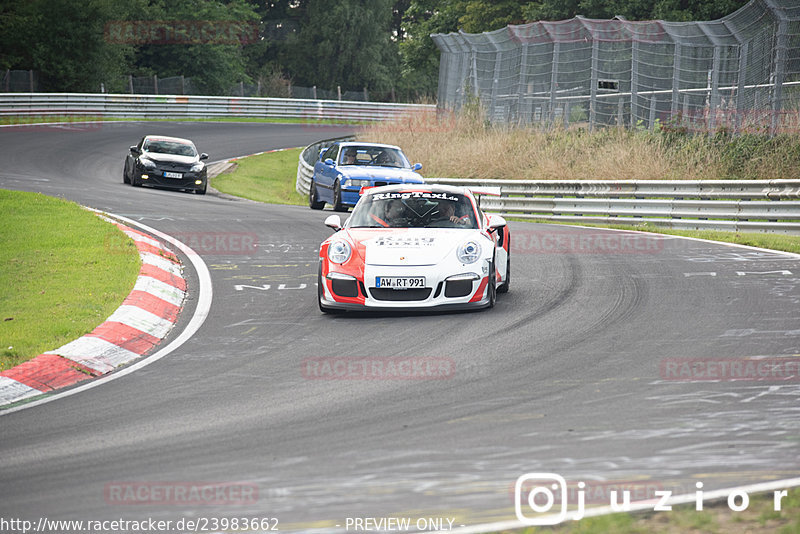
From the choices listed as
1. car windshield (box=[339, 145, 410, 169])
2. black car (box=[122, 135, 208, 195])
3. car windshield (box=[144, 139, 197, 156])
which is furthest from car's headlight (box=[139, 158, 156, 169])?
car windshield (box=[339, 145, 410, 169])

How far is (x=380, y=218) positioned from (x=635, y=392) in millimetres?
4934

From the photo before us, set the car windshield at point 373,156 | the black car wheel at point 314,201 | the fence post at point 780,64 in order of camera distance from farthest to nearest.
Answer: the black car wheel at point 314,201
the car windshield at point 373,156
the fence post at point 780,64

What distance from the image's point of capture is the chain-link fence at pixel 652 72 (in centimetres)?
1925

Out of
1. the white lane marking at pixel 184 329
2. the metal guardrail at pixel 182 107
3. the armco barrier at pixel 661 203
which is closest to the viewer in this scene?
the white lane marking at pixel 184 329

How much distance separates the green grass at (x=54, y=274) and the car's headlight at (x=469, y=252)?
133 inches

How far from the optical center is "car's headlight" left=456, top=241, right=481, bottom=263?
31.8 ft

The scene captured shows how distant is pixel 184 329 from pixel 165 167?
16633 millimetres

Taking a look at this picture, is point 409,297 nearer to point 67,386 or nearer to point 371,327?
point 371,327

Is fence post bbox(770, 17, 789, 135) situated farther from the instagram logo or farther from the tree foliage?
the instagram logo

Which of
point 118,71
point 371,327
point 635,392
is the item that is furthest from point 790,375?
point 118,71

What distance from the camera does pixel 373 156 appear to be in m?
21.3

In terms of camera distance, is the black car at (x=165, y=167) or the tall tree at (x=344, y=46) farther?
the tall tree at (x=344, y=46)

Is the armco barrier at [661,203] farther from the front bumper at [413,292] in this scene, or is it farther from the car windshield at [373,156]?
the front bumper at [413,292]

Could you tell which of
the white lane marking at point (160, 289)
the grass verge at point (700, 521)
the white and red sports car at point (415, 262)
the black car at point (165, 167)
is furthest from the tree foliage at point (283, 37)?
the grass verge at point (700, 521)
